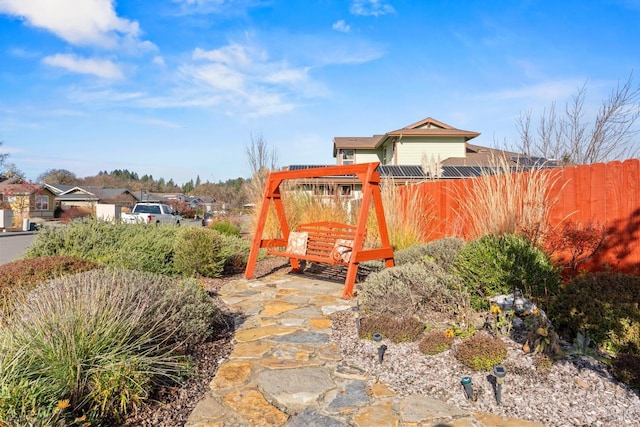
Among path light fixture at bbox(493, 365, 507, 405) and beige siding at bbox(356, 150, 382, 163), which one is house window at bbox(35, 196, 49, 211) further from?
path light fixture at bbox(493, 365, 507, 405)

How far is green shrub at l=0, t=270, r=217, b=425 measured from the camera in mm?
1895

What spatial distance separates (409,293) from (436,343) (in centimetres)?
82

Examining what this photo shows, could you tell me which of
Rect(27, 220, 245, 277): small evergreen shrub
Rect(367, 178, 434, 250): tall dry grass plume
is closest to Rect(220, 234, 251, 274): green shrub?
Rect(27, 220, 245, 277): small evergreen shrub

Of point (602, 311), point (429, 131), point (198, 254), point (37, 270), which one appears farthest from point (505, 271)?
point (429, 131)

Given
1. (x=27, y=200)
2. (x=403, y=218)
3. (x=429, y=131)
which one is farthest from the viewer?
(x=27, y=200)

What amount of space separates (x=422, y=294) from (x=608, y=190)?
249cm

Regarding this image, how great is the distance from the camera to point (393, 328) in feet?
10.5

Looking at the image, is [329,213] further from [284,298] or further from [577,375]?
[577,375]

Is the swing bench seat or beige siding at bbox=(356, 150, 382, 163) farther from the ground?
beige siding at bbox=(356, 150, 382, 163)

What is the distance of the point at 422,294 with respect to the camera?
12.1 ft

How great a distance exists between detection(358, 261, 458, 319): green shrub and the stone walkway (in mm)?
535

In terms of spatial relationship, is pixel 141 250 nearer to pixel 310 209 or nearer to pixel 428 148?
pixel 310 209

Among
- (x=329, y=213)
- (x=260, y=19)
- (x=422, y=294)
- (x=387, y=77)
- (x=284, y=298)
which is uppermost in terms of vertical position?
(x=260, y=19)

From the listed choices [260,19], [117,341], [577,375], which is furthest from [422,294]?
[260,19]
